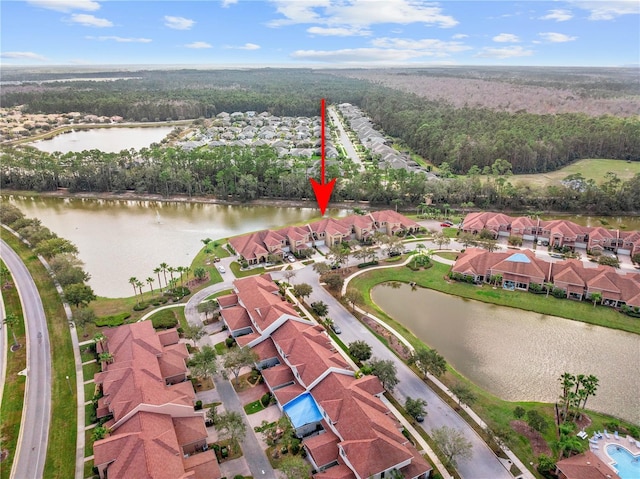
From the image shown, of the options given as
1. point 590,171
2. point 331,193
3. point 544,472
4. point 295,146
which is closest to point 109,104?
point 295,146

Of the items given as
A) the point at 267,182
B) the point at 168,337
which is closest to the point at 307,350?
the point at 168,337

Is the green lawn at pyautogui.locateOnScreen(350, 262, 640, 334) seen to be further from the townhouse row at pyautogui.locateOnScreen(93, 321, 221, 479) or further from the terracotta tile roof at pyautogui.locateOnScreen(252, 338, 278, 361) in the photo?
the townhouse row at pyautogui.locateOnScreen(93, 321, 221, 479)

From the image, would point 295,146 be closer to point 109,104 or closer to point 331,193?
point 331,193

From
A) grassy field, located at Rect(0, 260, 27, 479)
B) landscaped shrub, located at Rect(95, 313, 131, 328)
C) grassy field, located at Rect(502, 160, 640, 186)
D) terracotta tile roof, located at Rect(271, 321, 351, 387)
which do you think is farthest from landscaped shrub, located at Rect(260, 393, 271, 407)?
grassy field, located at Rect(502, 160, 640, 186)

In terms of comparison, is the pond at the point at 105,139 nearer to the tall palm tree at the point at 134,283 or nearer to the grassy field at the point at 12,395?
the tall palm tree at the point at 134,283

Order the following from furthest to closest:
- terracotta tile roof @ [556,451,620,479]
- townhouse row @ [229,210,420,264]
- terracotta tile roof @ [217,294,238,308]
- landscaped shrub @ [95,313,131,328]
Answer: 1. townhouse row @ [229,210,420,264]
2. terracotta tile roof @ [217,294,238,308]
3. landscaped shrub @ [95,313,131,328]
4. terracotta tile roof @ [556,451,620,479]

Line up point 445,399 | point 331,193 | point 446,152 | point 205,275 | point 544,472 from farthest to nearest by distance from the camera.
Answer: point 446,152 → point 331,193 → point 205,275 → point 445,399 → point 544,472

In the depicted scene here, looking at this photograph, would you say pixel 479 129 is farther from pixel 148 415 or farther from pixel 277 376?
pixel 148 415
